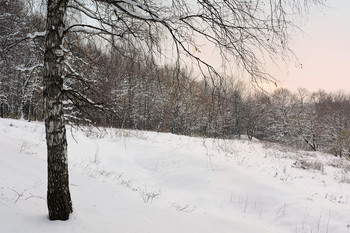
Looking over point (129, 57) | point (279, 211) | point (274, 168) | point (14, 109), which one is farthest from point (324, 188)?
point (14, 109)

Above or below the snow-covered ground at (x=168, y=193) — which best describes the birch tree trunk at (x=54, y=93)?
above

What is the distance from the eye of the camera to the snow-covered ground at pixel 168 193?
3.27m

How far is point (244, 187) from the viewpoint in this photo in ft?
22.7

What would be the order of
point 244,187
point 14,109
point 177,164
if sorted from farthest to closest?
point 14,109, point 177,164, point 244,187

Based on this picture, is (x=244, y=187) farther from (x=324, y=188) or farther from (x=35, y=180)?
(x=35, y=180)

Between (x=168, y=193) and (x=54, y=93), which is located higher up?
(x=54, y=93)

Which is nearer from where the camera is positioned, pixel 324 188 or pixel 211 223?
pixel 211 223

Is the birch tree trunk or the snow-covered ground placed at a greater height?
the birch tree trunk

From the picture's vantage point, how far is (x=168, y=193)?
6.85 meters

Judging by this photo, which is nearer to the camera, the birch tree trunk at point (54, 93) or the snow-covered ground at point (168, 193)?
the birch tree trunk at point (54, 93)

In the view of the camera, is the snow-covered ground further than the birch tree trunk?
Yes

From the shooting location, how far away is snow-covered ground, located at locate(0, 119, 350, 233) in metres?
3.27

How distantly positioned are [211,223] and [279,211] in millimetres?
2176

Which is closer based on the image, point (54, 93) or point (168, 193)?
point (54, 93)
